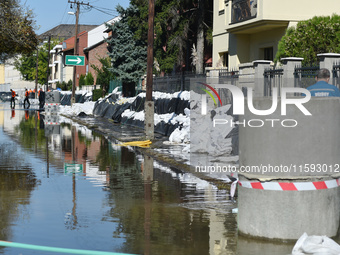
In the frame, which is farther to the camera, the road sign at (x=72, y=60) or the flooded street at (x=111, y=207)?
the road sign at (x=72, y=60)

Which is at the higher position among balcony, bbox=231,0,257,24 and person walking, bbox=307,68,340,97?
balcony, bbox=231,0,257,24

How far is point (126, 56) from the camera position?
46.6 meters

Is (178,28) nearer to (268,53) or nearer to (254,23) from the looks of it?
(268,53)

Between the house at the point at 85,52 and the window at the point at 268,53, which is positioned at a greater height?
the house at the point at 85,52

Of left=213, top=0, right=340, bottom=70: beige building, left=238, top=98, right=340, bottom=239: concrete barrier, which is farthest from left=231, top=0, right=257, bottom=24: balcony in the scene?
left=238, top=98, right=340, bottom=239: concrete barrier

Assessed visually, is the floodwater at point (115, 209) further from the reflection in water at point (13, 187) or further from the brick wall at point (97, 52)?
the brick wall at point (97, 52)

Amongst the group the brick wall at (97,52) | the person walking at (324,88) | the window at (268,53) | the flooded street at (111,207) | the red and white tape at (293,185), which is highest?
the brick wall at (97,52)

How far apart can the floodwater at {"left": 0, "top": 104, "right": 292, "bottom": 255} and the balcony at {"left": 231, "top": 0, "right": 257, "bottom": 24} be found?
1333 centimetres

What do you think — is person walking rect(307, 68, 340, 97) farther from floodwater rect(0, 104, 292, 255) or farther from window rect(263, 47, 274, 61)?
window rect(263, 47, 274, 61)

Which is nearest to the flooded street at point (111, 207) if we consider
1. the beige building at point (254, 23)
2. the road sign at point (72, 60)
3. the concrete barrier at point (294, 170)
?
the concrete barrier at point (294, 170)

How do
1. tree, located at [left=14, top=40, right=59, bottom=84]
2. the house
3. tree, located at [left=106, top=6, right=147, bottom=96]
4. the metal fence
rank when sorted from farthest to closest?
tree, located at [left=14, top=40, right=59, bottom=84] → the house → tree, located at [left=106, top=6, right=147, bottom=96] → the metal fence

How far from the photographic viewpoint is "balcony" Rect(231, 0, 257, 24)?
27330mm

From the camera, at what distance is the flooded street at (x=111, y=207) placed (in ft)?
23.1

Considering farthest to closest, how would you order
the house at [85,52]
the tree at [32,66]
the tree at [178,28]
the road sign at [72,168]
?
the tree at [32,66], the house at [85,52], the tree at [178,28], the road sign at [72,168]
